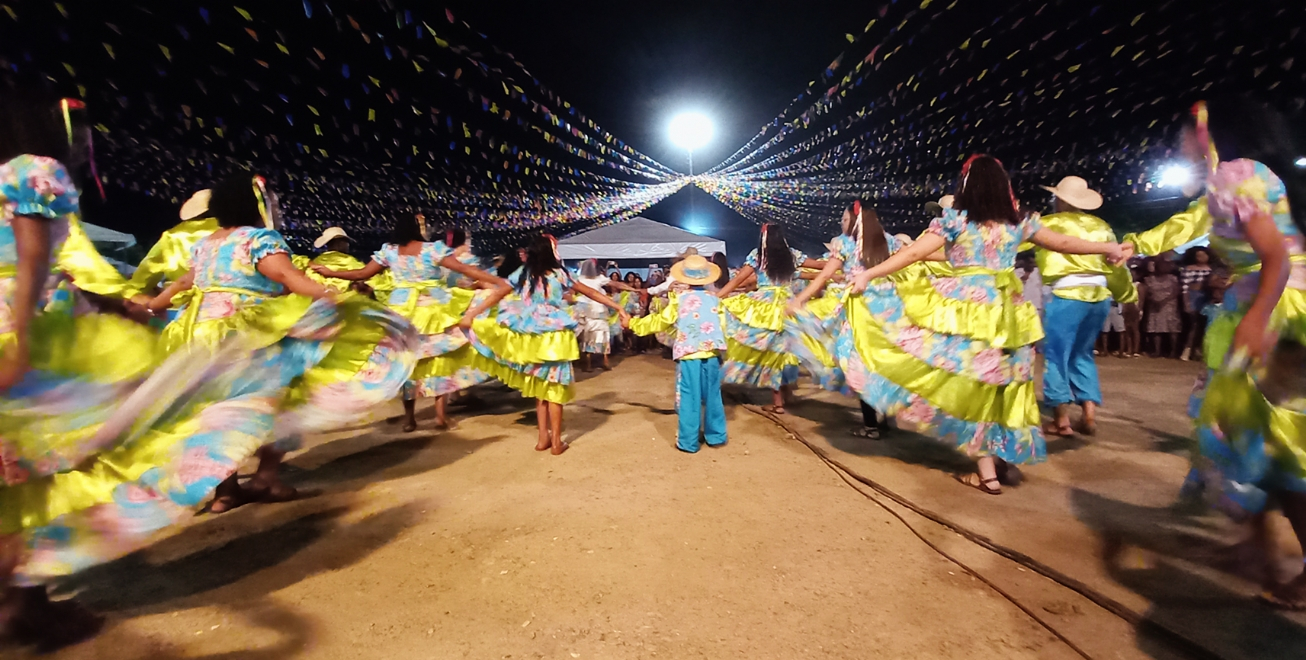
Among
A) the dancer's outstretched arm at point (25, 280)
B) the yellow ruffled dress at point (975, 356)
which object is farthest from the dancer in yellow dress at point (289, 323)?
the yellow ruffled dress at point (975, 356)

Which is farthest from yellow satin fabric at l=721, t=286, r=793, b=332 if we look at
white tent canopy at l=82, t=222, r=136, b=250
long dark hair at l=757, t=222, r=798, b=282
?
white tent canopy at l=82, t=222, r=136, b=250

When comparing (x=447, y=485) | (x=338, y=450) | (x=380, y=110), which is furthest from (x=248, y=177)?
(x=380, y=110)

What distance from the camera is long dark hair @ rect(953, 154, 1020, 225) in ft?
11.8

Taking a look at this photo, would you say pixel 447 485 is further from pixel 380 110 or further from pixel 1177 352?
pixel 1177 352

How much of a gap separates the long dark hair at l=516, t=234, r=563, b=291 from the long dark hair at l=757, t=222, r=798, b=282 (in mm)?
2537

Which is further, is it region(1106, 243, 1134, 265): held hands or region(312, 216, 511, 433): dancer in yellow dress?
region(312, 216, 511, 433): dancer in yellow dress

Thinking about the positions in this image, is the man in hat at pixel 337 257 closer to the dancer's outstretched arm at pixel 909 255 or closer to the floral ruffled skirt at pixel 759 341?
the floral ruffled skirt at pixel 759 341

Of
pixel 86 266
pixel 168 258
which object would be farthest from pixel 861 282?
pixel 168 258

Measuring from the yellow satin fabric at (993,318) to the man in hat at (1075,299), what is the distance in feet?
5.12

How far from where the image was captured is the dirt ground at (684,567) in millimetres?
2219

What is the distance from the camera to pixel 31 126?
94.5 inches

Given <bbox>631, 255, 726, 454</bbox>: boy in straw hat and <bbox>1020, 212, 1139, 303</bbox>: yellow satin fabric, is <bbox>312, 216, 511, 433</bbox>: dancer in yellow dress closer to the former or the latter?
<bbox>631, 255, 726, 454</bbox>: boy in straw hat

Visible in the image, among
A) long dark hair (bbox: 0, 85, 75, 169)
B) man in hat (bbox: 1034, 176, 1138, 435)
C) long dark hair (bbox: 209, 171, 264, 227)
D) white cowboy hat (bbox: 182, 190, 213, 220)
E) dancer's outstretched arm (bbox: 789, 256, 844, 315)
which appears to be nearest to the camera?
long dark hair (bbox: 0, 85, 75, 169)

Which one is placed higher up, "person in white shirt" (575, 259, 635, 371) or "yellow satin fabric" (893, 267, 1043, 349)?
"yellow satin fabric" (893, 267, 1043, 349)
